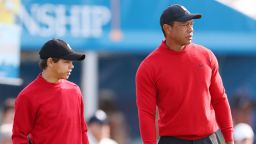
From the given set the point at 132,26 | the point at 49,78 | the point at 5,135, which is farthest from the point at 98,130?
the point at 49,78

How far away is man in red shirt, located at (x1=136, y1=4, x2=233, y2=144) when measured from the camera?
7.44 meters

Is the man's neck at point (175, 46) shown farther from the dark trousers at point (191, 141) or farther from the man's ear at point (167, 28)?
the dark trousers at point (191, 141)

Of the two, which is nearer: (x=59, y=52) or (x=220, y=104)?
(x=59, y=52)

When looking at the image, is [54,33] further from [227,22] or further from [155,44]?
[227,22]

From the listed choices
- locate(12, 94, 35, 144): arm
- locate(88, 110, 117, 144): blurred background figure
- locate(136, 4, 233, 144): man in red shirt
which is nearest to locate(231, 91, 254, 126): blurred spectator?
locate(88, 110, 117, 144): blurred background figure

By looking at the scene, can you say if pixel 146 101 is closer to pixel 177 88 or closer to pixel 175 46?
pixel 177 88

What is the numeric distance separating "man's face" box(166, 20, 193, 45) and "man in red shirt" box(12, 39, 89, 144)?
2.40ft

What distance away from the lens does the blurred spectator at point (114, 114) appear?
1442 centimetres

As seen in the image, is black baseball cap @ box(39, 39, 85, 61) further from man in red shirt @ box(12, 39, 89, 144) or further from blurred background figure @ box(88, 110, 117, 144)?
blurred background figure @ box(88, 110, 117, 144)

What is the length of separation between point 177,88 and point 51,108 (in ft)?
3.17

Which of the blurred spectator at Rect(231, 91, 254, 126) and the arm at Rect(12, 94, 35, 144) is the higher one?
the arm at Rect(12, 94, 35, 144)

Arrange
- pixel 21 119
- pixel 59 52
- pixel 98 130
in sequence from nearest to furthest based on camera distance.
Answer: pixel 21 119, pixel 59 52, pixel 98 130

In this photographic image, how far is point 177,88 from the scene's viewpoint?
24.4ft

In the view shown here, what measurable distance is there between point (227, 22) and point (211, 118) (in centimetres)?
571
